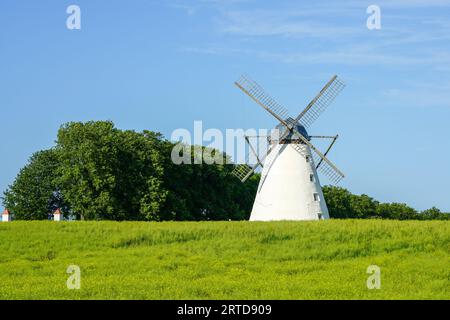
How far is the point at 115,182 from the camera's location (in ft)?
221

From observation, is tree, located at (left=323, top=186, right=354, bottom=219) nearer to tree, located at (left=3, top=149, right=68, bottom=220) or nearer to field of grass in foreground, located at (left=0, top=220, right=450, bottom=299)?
tree, located at (left=3, top=149, right=68, bottom=220)

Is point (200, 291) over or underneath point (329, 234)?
underneath

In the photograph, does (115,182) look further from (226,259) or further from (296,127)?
(226,259)

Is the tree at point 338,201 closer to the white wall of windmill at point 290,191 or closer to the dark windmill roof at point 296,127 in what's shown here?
the dark windmill roof at point 296,127

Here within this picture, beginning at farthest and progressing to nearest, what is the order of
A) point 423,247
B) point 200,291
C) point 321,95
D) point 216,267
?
1. point 321,95
2. point 423,247
3. point 216,267
4. point 200,291

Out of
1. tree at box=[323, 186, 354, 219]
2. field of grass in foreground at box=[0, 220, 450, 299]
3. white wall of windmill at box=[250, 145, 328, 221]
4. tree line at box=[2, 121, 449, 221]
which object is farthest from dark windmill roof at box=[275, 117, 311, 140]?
tree at box=[323, 186, 354, 219]

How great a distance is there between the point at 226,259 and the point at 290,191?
52.5 feet

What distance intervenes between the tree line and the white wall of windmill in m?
17.2

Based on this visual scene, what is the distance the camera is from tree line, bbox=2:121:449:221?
224ft
